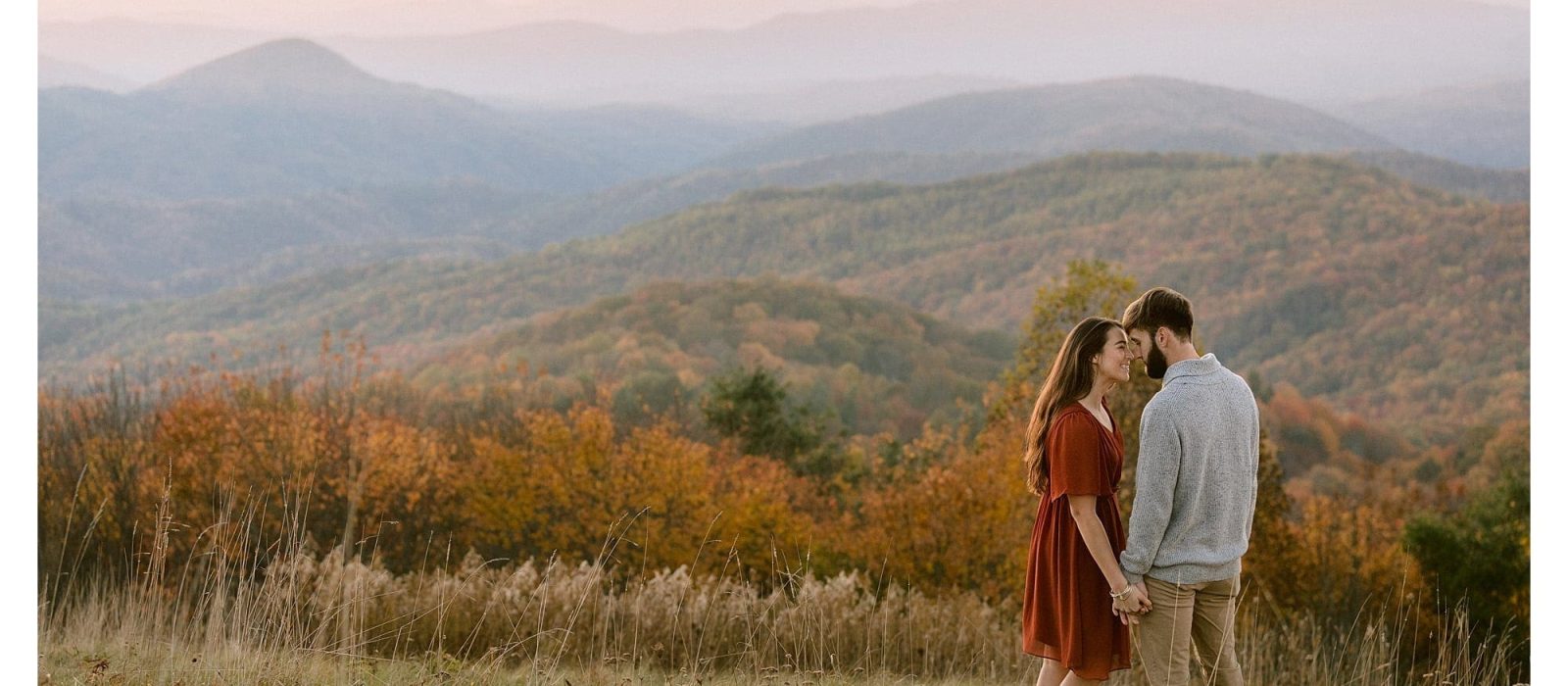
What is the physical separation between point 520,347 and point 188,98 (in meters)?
127

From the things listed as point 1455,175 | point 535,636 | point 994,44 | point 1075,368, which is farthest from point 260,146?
point 1075,368

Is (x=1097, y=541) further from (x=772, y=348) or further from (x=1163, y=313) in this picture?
(x=772, y=348)

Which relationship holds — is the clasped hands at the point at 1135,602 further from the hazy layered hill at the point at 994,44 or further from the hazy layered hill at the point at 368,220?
the hazy layered hill at the point at 368,220

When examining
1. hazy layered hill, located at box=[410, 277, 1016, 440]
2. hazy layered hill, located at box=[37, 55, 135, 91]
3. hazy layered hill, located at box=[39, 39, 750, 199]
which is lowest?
hazy layered hill, located at box=[410, 277, 1016, 440]

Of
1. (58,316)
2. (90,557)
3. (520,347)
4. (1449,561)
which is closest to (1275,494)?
(1449,561)

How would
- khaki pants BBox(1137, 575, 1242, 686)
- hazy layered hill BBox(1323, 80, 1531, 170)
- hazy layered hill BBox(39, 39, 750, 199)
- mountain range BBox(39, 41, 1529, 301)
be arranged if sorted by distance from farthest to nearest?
hazy layered hill BBox(39, 39, 750, 199) → hazy layered hill BBox(1323, 80, 1531, 170) → mountain range BBox(39, 41, 1529, 301) → khaki pants BBox(1137, 575, 1242, 686)

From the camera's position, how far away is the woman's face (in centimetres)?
354

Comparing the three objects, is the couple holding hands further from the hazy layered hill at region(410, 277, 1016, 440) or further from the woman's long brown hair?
the hazy layered hill at region(410, 277, 1016, 440)

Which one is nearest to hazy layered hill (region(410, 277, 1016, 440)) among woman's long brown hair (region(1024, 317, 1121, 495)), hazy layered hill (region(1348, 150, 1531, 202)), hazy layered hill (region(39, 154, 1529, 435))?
hazy layered hill (region(39, 154, 1529, 435))

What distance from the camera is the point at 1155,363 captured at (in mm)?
3639

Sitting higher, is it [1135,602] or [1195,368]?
[1195,368]

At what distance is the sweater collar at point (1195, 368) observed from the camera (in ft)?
11.3

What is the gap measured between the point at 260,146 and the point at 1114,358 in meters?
199

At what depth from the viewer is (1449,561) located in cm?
2109
